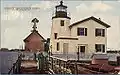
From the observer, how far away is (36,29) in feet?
19.8

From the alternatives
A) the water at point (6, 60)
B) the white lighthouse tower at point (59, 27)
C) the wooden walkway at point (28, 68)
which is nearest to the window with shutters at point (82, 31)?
the white lighthouse tower at point (59, 27)

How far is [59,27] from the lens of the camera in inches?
242

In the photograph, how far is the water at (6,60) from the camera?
5.97m

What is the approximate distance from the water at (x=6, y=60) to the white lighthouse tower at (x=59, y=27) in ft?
1.76

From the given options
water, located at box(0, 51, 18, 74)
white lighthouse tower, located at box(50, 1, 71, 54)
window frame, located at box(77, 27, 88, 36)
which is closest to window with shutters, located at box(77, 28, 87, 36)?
window frame, located at box(77, 27, 88, 36)

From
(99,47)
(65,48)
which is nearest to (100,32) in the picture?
(99,47)

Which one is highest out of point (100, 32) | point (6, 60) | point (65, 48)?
point (100, 32)

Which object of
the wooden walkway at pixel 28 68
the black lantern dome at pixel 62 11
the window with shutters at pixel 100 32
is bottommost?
the wooden walkway at pixel 28 68

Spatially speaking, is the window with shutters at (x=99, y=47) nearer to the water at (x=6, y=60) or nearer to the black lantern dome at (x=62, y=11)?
the black lantern dome at (x=62, y=11)

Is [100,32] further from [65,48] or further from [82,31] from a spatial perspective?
[65,48]

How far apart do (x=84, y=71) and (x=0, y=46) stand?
1.19 metres

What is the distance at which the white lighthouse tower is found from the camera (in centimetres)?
609

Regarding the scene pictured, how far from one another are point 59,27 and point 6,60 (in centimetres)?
86

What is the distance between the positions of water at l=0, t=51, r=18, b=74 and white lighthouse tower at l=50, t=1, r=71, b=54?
0.54m
